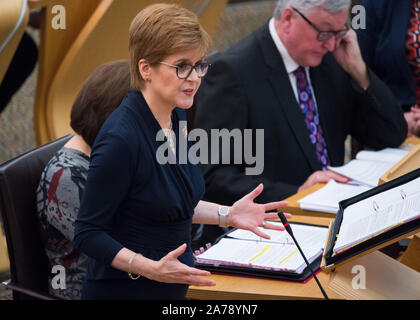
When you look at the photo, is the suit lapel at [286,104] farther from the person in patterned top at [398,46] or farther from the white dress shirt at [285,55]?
the person in patterned top at [398,46]

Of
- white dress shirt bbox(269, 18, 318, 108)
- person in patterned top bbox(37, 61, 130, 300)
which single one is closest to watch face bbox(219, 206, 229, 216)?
person in patterned top bbox(37, 61, 130, 300)

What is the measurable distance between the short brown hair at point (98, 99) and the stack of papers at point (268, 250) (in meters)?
0.45

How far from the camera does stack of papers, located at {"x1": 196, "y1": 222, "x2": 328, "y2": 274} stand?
1.69 meters

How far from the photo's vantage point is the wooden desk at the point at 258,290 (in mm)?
1567

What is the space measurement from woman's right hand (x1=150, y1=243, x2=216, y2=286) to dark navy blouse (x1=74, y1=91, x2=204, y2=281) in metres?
0.12

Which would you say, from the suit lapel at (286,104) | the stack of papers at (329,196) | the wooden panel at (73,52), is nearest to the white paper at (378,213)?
the stack of papers at (329,196)

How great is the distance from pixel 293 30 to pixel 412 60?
2.69ft

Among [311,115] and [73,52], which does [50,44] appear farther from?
[311,115]

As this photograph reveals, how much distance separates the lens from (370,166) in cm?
251

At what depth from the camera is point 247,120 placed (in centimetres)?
251

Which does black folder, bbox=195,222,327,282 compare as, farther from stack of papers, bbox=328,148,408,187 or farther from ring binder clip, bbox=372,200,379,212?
stack of papers, bbox=328,148,408,187

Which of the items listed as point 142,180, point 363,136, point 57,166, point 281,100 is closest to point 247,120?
point 281,100

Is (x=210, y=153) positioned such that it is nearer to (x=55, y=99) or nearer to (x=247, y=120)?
(x=247, y=120)

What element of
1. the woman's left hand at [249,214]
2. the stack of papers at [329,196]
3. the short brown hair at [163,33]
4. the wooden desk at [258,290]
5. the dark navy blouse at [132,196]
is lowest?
the stack of papers at [329,196]
